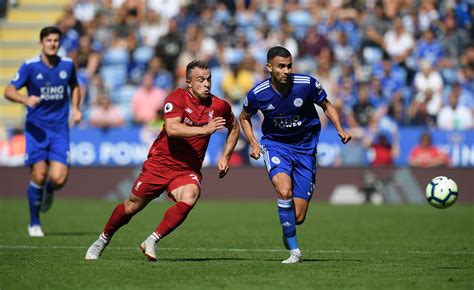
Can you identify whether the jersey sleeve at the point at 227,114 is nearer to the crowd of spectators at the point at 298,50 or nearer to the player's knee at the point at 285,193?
the player's knee at the point at 285,193

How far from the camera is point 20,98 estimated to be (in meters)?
13.8

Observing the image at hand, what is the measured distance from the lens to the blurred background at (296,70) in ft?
77.7

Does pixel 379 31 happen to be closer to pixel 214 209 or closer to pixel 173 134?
pixel 214 209

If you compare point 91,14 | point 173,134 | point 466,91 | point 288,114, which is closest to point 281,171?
point 288,114

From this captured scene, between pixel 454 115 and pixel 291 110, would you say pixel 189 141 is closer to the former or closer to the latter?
pixel 291 110

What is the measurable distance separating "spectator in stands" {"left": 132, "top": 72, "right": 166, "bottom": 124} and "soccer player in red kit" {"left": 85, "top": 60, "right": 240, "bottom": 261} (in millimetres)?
14307

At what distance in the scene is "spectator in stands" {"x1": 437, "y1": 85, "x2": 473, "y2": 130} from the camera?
23.6 meters

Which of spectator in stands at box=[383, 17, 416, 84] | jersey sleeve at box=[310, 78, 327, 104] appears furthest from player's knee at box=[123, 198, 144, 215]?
spectator in stands at box=[383, 17, 416, 84]

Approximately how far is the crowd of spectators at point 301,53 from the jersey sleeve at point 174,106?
1361cm

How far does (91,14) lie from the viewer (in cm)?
2889

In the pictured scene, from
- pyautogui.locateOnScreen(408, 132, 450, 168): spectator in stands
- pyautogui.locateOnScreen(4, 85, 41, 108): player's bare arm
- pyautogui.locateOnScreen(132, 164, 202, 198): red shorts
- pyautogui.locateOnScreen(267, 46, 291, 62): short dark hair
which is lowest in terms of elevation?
pyautogui.locateOnScreen(408, 132, 450, 168): spectator in stands

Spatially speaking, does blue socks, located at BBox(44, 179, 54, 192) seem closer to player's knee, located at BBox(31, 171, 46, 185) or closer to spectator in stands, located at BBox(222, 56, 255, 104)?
player's knee, located at BBox(31, 171, 46, 185)

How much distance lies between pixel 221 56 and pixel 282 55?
15.4 metres

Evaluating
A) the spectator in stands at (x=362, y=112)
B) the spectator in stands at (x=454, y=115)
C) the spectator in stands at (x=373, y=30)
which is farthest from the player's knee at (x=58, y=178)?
the spectator in stands at (x=373, y=30)
